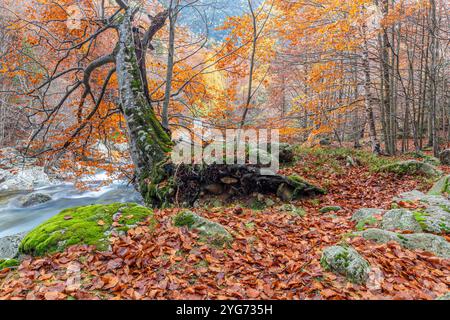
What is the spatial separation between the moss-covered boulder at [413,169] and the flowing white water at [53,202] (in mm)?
8472

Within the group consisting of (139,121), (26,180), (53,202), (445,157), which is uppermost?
(139,121)

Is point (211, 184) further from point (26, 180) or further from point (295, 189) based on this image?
point (26, 180)

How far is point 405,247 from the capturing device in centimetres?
314

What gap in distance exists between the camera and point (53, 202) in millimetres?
10875

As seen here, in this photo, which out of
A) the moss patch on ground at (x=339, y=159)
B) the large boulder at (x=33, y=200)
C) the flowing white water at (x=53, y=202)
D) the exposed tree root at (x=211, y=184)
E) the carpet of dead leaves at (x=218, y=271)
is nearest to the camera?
the carpet of dead leaves at (x=218, y=271)

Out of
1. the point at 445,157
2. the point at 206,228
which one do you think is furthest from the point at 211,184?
the point at 445,157

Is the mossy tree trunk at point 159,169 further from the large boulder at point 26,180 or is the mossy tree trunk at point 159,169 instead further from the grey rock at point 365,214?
the large boulder at point 26,180

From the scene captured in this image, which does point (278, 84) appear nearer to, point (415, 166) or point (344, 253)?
point (415, 166)

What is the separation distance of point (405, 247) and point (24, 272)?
4.19 meters

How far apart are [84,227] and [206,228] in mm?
1496

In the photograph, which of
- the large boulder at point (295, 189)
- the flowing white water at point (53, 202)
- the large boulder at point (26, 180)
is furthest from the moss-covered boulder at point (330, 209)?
the large boulder at point (26, 180)

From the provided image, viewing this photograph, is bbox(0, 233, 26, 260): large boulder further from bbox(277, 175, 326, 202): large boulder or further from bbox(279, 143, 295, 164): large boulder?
bbox(279, 143, 295, 164): large boulder

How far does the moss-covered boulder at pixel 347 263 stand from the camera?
248cm
